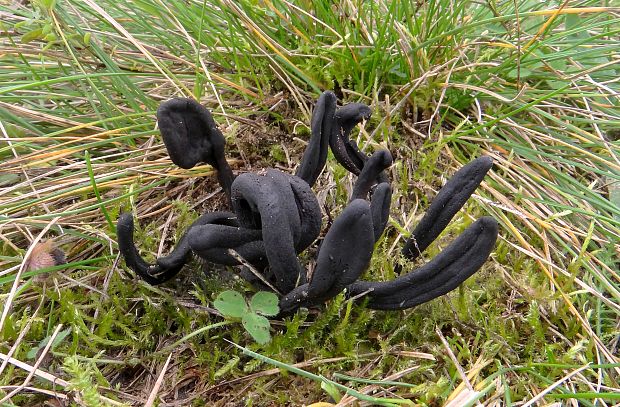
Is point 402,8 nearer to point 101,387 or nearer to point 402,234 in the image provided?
point 402,234

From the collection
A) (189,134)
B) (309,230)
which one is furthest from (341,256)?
(189,134)

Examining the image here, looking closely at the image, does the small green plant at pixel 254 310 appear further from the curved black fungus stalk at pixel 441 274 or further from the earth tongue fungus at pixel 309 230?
the curved black fungus stalk at pixel 441 274

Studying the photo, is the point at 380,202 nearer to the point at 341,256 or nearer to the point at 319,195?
the point at 341,256

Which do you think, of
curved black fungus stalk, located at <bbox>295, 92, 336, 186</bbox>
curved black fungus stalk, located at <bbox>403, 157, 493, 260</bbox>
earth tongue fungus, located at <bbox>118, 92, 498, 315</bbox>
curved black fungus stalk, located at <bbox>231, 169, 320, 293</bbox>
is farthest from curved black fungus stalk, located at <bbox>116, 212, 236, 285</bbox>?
curved black fungus stalk, located at <bbox>403, 157, 493, 260</bbox>

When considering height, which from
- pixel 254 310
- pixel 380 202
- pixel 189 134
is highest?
pixel 189 134

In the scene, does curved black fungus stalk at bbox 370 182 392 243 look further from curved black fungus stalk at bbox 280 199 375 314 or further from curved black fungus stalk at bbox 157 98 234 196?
curved black fungus stalk at bbox 157 98 234 196

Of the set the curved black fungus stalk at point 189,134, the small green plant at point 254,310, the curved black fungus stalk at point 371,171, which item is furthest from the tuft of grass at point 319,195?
the curved black fungus stalk at point 189,134

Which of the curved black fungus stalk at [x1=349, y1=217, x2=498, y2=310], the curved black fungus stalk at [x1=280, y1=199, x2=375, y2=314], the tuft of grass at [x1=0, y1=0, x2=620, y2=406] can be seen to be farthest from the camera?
the tuft of grass at [x1=0, y1=0, x2=620, y2=406]
